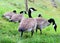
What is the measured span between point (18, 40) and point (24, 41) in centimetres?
30

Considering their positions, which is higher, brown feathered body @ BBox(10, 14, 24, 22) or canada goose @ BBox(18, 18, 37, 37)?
canada goose @ BBox(18, 18, 37, 37)

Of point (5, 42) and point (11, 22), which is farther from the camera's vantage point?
point (11, 22)

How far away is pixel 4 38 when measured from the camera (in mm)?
10039

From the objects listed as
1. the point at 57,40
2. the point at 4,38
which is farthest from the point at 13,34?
the point at 57,40

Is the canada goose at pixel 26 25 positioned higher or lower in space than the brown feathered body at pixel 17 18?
higher

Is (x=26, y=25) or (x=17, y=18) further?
(x=17, y=18)

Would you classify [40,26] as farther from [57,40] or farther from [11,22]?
[11,22]

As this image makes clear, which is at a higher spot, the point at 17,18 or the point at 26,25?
the point at 26,25

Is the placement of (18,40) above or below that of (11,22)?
above

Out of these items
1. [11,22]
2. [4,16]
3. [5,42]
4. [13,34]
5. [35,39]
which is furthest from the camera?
[4,16]

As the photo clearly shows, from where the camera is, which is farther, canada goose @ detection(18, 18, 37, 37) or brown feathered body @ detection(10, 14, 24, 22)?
brown feathered body @ detection(10, 14, 24, 22)

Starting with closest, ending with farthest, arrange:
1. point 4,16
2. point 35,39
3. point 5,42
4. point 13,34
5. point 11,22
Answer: point 5,42 < point 35,39 < point 13,34 < point 11,22 < point 4,16

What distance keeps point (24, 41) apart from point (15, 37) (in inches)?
31.6

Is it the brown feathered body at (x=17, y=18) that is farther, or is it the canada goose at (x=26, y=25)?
the brown feathered body at (x=17, y=18)
